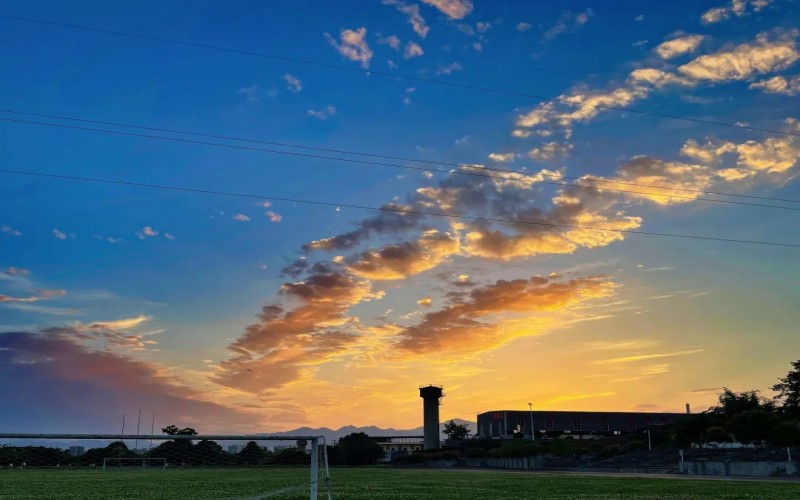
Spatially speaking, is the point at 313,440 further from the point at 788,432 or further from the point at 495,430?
the point at 495,430

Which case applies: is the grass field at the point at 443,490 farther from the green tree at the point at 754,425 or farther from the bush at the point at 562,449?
the bush at the point at 562,449

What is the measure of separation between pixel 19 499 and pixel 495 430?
564 feet

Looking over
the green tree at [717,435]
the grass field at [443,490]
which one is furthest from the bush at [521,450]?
the grass field at [443,490]

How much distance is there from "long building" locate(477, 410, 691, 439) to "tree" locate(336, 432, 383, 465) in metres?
44.8

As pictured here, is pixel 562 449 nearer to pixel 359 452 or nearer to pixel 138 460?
pixel 359 452

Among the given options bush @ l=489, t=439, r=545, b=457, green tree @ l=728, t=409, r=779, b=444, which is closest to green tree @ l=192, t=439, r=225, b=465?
green tree @ l=728, t=409, r=779, b=444

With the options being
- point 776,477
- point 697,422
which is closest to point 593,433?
point 697,422

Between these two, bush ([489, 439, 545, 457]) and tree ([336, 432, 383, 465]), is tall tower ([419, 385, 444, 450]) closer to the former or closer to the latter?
tree ([336, 432, 383, 465])

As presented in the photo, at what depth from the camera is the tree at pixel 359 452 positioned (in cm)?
15150

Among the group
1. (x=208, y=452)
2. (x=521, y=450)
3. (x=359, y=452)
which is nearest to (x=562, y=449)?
(x=521, y=450)

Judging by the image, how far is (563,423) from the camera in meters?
188

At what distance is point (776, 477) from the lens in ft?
180

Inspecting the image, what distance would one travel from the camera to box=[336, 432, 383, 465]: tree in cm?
15150

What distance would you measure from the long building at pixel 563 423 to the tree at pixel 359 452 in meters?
44.8
